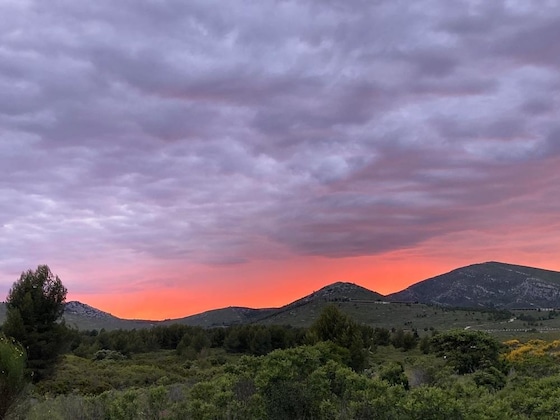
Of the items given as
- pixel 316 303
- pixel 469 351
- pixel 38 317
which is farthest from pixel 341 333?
pixel 316 303

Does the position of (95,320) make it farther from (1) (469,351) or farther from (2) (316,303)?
(1) (469,351)

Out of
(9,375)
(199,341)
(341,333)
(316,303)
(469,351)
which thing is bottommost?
→ (199,341)

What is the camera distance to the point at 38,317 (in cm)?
3500

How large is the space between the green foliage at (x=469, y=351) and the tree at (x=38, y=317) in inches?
999

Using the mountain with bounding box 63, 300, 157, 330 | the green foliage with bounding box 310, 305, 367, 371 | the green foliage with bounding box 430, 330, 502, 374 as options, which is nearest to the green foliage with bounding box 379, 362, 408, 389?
the green foliage with bounding box 430, 330, 502, 374

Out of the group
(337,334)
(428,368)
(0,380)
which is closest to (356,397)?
(0,380)

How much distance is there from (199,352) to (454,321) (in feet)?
176

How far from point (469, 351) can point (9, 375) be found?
2729 cm

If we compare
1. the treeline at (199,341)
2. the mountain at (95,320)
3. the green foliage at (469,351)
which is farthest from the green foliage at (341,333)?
the mountain at (95,320)

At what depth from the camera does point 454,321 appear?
9506 centimetres

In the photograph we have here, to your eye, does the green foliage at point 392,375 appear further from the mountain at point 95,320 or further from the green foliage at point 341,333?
the mountain at point 95,320

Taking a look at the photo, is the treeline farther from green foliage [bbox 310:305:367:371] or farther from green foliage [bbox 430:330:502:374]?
green foliage [bbox 430:330:502:374]

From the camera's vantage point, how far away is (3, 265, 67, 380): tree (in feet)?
111

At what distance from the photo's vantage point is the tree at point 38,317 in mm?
33719
